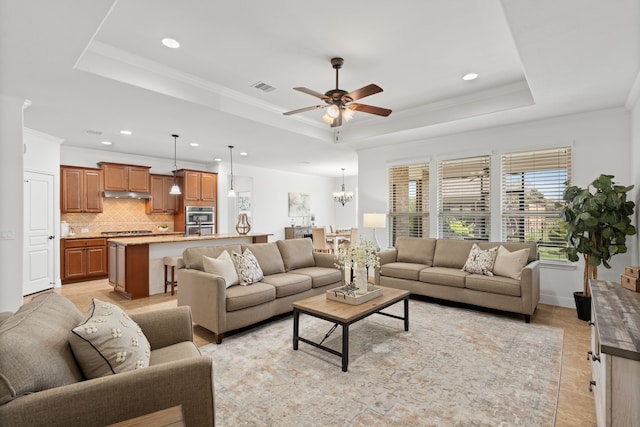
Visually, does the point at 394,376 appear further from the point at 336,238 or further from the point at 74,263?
the point at 336,238

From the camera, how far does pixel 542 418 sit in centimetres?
203

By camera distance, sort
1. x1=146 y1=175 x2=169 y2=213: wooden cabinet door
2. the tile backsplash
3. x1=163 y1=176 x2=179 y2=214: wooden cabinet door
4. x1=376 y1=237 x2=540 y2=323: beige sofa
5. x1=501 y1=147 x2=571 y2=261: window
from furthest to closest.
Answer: x1=163 y1=176 x2=179 y2=214: wooden cabinet door → x1=146 y1=175 x2=169 y2=213: wooden cabinet door → the tile backsplash → x1=501 y1=147 x2=571 y2=261: window → x1=376 y1=237 x2=540 y2=323: beige sofa

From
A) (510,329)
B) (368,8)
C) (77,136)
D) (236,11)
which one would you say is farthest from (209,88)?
(510,329)

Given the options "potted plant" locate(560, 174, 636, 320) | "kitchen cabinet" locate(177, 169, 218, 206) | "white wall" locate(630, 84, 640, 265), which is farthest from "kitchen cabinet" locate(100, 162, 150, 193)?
"white wall" locate(630, 84, 640, 265)

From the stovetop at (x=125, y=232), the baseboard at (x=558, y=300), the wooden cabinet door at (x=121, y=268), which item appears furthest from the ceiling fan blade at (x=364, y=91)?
the stovetop at (x=125, y=232)

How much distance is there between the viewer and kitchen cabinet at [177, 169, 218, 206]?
300 inches

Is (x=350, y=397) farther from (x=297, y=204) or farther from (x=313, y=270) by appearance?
(x=297, y=204)

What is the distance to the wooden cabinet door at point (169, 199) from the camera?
25.3 feet

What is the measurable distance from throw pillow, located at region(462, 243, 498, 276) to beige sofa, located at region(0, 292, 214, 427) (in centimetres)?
384

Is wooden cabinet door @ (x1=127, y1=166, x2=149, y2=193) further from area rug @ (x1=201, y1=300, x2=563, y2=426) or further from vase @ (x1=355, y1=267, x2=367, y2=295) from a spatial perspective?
vase @ (x1=355, y1=267, x2=367, y2=295)

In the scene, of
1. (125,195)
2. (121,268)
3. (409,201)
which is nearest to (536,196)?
(409,201)

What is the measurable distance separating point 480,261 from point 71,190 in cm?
754

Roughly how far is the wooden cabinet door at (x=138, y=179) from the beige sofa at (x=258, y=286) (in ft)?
14.4

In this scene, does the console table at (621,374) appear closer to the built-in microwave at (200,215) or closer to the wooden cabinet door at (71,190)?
the built-in microwave at (200,215)
